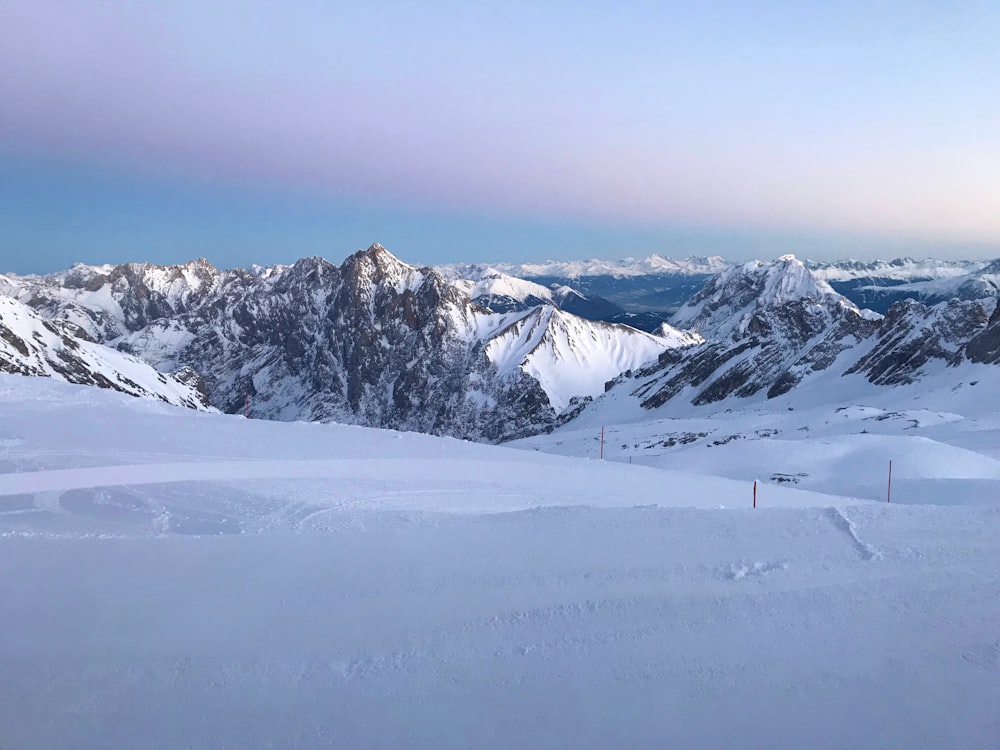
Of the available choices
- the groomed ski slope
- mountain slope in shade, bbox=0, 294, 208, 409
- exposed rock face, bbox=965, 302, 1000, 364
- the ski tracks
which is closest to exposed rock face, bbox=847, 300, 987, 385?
exposed rock face, bbox=965, 302, 1000, 364

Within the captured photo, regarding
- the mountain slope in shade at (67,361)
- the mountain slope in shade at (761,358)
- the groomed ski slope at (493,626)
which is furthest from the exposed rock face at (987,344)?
the mountain slope in shade at (67,361)

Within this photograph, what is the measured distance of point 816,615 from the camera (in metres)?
6.59

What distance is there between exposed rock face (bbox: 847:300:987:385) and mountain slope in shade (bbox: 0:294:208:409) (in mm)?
86550

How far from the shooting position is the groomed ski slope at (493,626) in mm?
5281

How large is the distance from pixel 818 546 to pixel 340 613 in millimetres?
6028

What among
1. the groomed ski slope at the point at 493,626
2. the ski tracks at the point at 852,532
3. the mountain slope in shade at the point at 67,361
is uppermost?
the mountain slope in shade at the point at 67,361

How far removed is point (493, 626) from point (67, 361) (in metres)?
103

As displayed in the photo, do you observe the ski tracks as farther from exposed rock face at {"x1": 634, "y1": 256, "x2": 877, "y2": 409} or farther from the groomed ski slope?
exposed rock face at {"x1": 634, "y1": 256, "x2": 877, "y2": 409}

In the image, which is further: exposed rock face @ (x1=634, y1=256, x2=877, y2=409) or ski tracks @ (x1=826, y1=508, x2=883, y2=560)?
exposed rock face @ (x1=634, y1=256, x2=877, y2=409)

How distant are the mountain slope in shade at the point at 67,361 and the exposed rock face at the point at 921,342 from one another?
284 ft

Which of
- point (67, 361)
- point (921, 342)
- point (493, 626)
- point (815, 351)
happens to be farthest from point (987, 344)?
point (67, 361)

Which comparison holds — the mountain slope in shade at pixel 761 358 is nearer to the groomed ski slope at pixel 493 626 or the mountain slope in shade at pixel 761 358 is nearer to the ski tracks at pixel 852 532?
the ski tracks at pixel 852 532

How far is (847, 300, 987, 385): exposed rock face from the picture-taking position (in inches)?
2667

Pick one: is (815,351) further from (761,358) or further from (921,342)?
(921,342)
